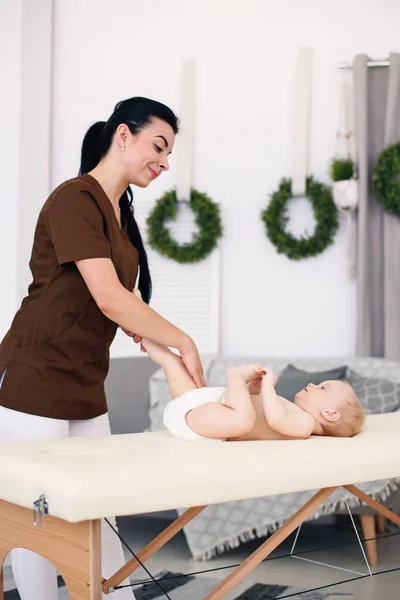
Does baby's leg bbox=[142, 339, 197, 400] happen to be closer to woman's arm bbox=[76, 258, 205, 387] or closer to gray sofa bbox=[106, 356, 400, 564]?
woman's arm bbox=[76, 258, 205, 387]

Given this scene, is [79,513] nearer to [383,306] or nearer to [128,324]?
[128,324]

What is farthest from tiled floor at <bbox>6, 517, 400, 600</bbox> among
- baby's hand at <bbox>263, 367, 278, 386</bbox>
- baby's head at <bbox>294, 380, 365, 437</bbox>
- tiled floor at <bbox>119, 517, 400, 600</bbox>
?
baby's hand at <bbox>263, 367, 278, 386</bbox>

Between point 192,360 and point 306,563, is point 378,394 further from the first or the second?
point 192,360

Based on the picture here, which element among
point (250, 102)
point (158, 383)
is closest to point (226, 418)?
point (158, 383)

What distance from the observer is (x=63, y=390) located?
1.70 m

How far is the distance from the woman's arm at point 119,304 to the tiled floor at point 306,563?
96 cm

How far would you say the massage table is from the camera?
124cm

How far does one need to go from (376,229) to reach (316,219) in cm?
28

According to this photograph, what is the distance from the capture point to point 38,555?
1.60 meters

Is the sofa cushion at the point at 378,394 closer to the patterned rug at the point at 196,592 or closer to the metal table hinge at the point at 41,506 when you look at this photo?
the patterned rug at the point at 196,592

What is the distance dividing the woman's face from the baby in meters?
0.38

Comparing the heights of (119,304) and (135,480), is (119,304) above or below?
above

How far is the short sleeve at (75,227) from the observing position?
1626mm

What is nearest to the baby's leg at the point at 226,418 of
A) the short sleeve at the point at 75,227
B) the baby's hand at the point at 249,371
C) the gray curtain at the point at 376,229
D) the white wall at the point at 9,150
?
the baby's hand at the point at 249,371
